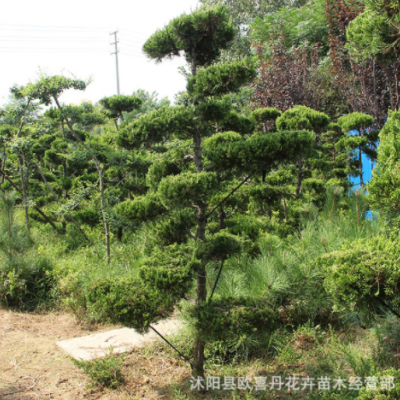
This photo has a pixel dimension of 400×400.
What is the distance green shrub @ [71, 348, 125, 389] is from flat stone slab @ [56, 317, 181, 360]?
0.97 feet

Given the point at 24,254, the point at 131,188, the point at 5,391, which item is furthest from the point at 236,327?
the point at 131,188

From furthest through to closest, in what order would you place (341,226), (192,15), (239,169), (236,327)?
(341,226) < (192,15) < (239,169) < (236,327)

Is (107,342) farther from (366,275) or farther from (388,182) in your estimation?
(388,182)

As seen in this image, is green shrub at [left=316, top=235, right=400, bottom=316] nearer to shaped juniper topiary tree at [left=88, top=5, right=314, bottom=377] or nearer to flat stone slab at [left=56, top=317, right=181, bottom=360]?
shaped juniper topiary tree at [left=88, top=5, right=314, bottom=377]

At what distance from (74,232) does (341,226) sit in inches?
172

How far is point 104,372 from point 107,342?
747mm

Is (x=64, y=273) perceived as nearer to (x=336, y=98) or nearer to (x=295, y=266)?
(x=295, y=266)

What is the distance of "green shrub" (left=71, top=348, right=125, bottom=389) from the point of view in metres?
2.78

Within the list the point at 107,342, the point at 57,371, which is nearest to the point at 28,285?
the point at 107,342

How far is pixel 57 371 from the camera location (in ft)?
Result: 9.95

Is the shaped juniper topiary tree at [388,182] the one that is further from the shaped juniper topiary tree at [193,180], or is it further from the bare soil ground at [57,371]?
the bare soil ground at [57,371]

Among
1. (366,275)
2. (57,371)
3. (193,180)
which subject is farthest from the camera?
(57,371)

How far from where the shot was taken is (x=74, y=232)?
20.4 feet

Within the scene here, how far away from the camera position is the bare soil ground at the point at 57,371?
2711 millimetres
